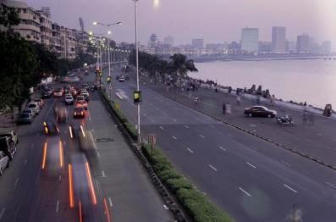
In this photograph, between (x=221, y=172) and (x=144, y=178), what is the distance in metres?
4.62

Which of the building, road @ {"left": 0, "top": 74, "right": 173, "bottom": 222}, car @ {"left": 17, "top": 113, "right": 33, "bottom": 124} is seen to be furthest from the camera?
the building

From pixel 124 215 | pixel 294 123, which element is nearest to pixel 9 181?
pixel 124 215

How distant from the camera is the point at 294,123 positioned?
49.7 metres

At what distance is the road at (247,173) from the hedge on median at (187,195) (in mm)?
1288

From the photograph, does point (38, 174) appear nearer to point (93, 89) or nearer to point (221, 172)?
point (221, 172)

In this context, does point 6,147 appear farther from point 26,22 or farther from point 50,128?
point 26,22

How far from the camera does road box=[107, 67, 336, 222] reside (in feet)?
70.3

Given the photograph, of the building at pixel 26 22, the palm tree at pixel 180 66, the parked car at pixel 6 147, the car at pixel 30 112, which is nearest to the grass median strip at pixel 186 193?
the parked car at pixel 6 147

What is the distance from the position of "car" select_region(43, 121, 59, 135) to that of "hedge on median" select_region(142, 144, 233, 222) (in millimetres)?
16295

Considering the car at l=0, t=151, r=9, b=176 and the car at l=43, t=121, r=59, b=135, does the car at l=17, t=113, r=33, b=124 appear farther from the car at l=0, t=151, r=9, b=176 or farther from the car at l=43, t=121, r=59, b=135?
the car at l=0, t=151, r=9, b=176

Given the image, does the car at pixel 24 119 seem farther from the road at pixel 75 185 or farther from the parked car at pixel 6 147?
the parked car at pixel 6 147

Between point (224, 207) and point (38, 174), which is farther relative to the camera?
point (38, 174)

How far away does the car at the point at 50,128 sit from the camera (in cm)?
4355

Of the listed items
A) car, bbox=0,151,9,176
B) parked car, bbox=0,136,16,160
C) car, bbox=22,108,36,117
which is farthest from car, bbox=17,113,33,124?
car, bbox=0,151,9,176
